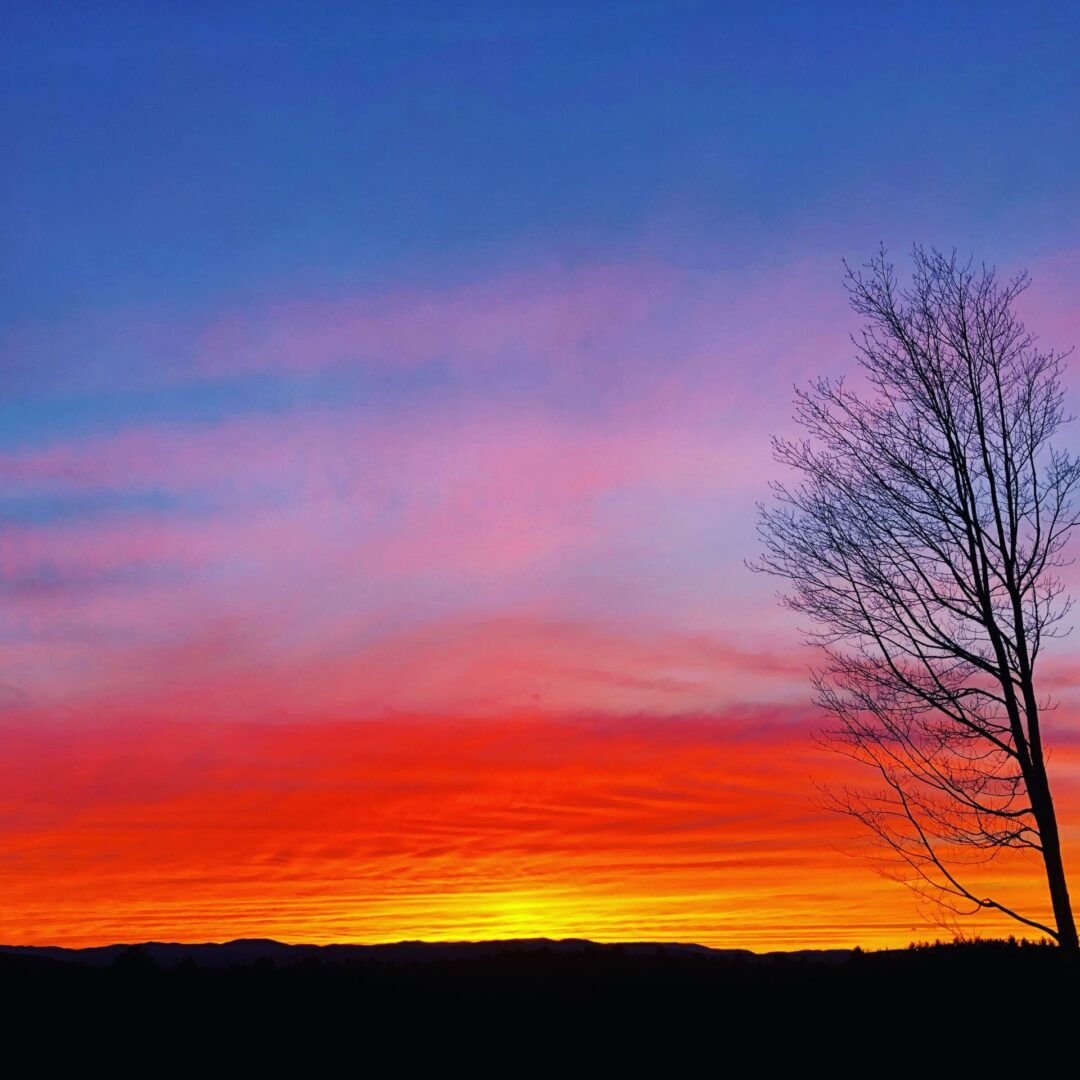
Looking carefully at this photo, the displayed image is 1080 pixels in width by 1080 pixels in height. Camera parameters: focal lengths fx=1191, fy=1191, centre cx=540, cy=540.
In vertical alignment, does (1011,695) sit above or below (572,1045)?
above

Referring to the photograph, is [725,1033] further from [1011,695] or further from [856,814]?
[1011,695]

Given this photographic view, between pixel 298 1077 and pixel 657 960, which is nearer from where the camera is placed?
pixel 298 1077

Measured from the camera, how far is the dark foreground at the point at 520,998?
15445 millimetres

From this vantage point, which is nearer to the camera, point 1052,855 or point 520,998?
point 1052,855

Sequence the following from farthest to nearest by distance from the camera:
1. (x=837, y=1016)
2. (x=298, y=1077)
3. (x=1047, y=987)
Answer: (x=1047, y=987), (x=837, y=1016), (x=298, y=1077)

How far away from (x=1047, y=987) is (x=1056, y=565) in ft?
24.1

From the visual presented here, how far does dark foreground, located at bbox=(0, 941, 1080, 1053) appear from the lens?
15.4 meters

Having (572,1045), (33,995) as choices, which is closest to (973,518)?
(572,1045)

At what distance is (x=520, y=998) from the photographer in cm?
1750

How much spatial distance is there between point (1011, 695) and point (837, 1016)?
5.63 metres

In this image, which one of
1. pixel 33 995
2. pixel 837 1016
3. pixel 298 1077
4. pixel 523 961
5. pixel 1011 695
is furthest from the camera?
pixel 523 961

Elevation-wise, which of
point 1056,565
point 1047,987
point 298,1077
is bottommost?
point 298,1077

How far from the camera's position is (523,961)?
71.2ft

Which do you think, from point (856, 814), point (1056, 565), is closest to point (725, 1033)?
point (856, 814)
